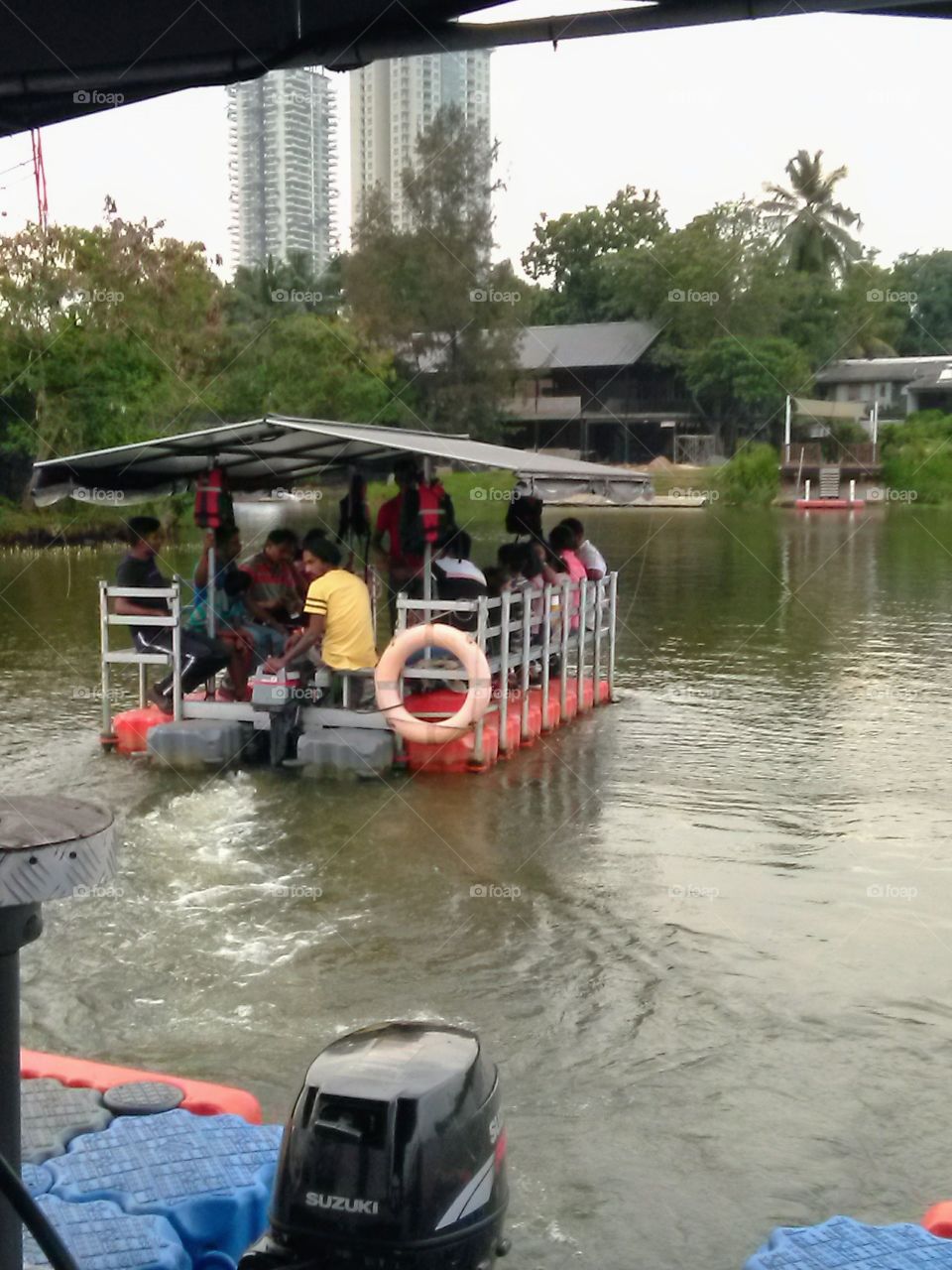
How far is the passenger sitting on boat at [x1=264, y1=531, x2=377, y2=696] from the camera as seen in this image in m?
9.00

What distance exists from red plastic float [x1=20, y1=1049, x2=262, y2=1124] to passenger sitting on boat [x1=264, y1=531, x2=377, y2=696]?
479 centimetres

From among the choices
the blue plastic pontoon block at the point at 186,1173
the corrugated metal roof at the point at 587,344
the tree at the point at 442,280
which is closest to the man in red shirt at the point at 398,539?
the blue plastic pontoon block at the point at 186,1173

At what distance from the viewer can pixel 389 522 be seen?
Result: 452 inches

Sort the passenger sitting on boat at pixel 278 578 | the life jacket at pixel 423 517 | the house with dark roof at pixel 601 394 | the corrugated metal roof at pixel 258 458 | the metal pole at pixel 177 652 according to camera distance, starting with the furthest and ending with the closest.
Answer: the house with dark roof at pixel 601 394
the passenger sitting on boat at pixel 278 578
the life jacket at pixel 423 517
the corrugated metal roof at pixel 258 458
the metal pole at pixel 177 652

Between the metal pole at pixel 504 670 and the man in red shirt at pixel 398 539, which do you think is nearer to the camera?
the metal pole at pixel 504 670

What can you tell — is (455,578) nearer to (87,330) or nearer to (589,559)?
(589,559)

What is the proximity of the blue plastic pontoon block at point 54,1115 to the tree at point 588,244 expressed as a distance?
161 feet

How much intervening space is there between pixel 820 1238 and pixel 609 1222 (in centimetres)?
69

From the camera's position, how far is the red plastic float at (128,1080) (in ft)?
13.3

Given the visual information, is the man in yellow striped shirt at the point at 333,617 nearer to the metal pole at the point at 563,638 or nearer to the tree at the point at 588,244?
the metal pole at the point at 563,638

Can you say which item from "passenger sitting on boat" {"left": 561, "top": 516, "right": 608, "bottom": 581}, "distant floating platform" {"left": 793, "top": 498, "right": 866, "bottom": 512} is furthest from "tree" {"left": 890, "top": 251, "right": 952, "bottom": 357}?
"passenger sitting on boat" {"left": 561, "top": 516, "right": 608, "bottom": 581}

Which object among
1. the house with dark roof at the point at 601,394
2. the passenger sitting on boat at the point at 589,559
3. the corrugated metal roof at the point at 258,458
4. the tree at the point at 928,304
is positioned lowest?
the passenger sitting on boat at the point at 589,559

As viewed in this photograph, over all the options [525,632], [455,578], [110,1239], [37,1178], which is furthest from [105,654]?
[110,1239]

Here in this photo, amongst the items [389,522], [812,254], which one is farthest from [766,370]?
[389,522]
